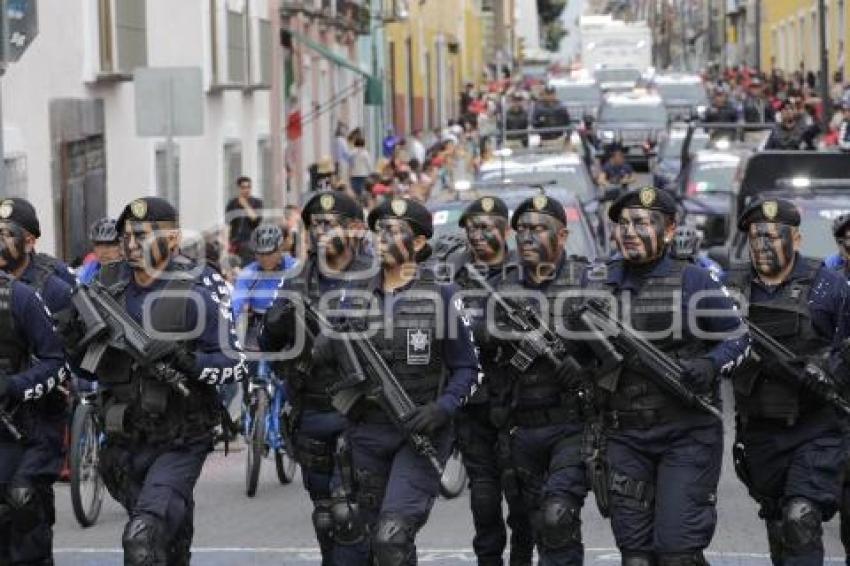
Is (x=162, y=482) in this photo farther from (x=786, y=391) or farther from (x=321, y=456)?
(x=786, y=391)

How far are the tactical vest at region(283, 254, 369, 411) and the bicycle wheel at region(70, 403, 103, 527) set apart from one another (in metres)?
2.81

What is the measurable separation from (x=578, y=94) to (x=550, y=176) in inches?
1329

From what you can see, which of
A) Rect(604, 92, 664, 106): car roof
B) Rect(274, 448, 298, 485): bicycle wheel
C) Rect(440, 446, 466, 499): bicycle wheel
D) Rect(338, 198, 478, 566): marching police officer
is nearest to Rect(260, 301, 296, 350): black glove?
Rect(338, 198, 478, 566): marching police officer

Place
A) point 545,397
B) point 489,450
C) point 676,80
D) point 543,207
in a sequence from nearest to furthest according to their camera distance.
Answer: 1. point 545,397
2. point 543,207
3. point 489,450
4. point 676,80

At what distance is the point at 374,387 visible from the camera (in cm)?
921

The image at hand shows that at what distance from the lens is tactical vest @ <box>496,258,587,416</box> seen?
9758mm

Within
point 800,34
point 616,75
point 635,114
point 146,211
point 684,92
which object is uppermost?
point 800,34

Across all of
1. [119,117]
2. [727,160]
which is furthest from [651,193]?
[727,160]

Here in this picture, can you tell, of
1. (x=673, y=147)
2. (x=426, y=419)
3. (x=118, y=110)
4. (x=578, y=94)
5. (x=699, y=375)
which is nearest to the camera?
(x=699, y=375)

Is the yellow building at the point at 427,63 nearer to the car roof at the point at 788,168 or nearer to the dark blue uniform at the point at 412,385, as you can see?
the car roof at the point at 788,168

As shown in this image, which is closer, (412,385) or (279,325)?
(412,385)

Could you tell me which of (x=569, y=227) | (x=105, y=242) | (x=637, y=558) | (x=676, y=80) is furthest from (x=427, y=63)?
(x=637, y=558)

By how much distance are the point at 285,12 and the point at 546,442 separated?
27.4 metres

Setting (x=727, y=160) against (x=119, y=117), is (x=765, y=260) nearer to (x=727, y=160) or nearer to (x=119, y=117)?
(x=119, y=117)
